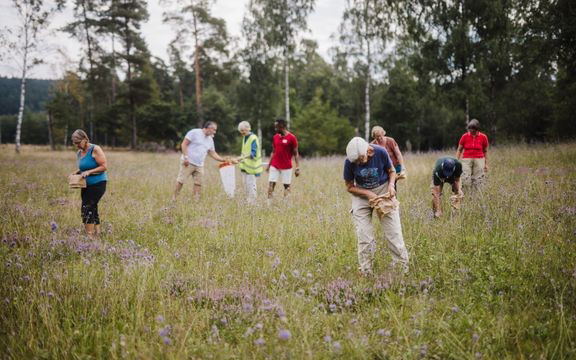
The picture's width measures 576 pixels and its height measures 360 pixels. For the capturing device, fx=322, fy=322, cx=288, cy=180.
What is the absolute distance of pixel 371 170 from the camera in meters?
3.75

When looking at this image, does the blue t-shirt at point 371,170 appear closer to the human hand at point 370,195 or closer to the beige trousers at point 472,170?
the human hand at point 370,195

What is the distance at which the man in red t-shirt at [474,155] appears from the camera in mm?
7609

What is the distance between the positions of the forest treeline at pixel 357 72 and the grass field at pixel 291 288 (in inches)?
493

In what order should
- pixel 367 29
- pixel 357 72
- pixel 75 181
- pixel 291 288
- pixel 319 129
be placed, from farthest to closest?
pixel 319 129, pixel 357 72, pixel 367 29, pixel 75 181, pixel 291 288

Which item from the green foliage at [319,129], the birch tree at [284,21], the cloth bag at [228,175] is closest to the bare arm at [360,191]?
the cloth bag at [228,175]

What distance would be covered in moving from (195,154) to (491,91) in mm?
→ 23310

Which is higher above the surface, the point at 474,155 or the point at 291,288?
the point at 474,155

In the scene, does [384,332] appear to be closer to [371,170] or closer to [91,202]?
[371,170]

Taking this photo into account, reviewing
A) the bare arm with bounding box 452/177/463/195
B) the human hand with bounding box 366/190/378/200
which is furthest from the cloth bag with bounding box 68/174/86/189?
the bare arm with bounding box 452/177/463/195

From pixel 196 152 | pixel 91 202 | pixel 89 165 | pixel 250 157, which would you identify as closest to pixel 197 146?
pixel 196 152

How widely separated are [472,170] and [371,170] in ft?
17.6

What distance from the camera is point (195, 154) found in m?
8.36

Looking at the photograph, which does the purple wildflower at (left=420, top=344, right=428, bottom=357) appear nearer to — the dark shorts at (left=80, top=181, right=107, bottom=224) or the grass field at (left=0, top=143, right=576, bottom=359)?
the grass field at (left=0, top=143, right=576, bottom=359)

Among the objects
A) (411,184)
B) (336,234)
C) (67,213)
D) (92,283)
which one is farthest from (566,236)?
(67,213)
